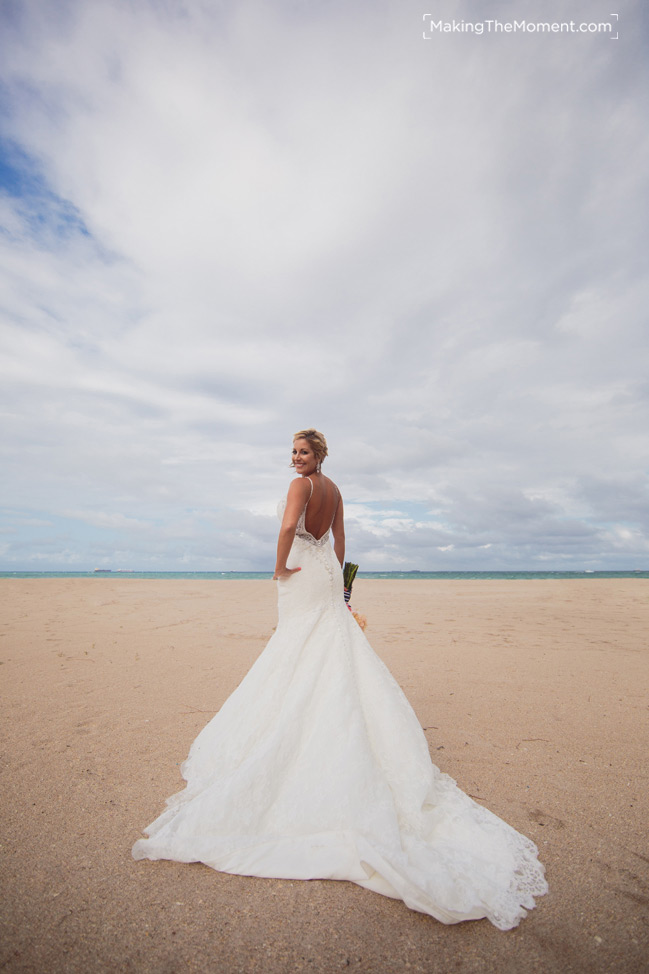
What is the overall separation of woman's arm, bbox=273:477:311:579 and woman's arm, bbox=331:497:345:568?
55 centimetres

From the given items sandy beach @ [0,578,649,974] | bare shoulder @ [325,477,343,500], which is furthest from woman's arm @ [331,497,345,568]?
sandy beach @ [0,578,649,974]

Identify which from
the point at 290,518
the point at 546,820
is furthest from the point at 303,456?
the point at 546,820

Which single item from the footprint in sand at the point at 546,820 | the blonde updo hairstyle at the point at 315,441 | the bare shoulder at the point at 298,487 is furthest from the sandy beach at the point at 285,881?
the blonde updo hairstyle at the point at 315,441

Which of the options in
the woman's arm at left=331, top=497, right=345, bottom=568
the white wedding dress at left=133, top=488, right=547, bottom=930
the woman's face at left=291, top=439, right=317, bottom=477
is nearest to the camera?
the white wedding dress at left=133, top=488, right=547, bottom=930

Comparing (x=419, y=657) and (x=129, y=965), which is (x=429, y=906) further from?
(x=419, y=657)

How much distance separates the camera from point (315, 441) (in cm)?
369

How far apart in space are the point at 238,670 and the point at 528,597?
14614mm

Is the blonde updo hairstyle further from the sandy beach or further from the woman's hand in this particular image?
the sandy beach

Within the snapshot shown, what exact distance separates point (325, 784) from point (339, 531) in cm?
183

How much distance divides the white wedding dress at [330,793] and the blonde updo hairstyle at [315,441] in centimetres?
51

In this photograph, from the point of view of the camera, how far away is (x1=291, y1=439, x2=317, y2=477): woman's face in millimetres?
3639

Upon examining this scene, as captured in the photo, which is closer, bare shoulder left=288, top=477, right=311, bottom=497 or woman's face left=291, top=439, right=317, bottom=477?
bare shoulder left=288, top=477, right=311, bottom=497

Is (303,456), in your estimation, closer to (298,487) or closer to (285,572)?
(298,487)

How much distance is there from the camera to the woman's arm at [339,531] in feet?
13.1
